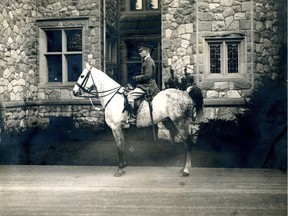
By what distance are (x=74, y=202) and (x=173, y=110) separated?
2392 mm

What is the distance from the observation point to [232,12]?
872 centimetres

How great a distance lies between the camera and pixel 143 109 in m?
6.00

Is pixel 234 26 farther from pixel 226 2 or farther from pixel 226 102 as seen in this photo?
pixel 226 102

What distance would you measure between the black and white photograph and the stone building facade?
0.03 m

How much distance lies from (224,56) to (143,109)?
3.73 meters

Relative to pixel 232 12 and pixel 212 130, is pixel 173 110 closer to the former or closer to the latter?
pixel 212 130

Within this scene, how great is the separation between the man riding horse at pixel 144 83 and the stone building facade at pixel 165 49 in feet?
10.3

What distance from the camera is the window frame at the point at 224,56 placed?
8.71 meters

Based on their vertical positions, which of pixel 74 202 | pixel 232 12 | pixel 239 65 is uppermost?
pixel 232 12

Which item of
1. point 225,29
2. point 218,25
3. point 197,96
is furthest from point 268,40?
point 197,96

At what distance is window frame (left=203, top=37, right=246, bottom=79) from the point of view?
871 cm

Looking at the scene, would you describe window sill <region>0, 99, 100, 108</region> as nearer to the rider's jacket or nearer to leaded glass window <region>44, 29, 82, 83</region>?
leaded glass window <region>44, 29, 82, 83</region>

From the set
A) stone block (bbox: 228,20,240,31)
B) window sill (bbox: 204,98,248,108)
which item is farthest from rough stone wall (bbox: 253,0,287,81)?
window sill (bbox: 204,98,248,108)

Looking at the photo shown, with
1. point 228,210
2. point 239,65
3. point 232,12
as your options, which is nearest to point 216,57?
point 239,65
